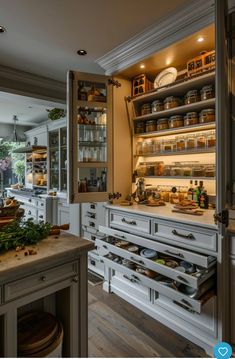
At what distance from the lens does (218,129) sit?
1248mm

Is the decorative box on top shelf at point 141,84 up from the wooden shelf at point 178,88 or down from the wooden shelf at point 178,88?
up

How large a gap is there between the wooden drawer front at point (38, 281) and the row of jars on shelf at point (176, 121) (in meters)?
1.64

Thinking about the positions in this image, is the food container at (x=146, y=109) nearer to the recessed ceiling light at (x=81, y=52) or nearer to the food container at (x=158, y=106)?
the food container at (x=158, y=106)

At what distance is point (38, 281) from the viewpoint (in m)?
1.03

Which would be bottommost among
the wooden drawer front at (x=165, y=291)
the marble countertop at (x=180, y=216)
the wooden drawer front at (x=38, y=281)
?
the wooden drawer front at (x=165, y=291)

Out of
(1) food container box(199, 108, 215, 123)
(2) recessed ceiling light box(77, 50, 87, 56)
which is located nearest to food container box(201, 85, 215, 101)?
(1) food container box(199, 108, 215, 123)

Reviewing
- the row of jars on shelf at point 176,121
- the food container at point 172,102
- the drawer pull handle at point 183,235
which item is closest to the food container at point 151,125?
the row of jars on shelf at point 176,121

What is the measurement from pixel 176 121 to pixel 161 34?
0.77m

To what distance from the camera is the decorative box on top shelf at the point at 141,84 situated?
240 cm

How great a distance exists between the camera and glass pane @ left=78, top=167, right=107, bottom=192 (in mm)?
2303

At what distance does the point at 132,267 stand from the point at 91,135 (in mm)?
1416

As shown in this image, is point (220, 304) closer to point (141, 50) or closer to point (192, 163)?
point (192, 163)

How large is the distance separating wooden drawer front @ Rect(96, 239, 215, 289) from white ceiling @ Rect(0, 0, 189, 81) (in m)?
1.89

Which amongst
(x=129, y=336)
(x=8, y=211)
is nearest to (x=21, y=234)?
(x=8, y=211)
